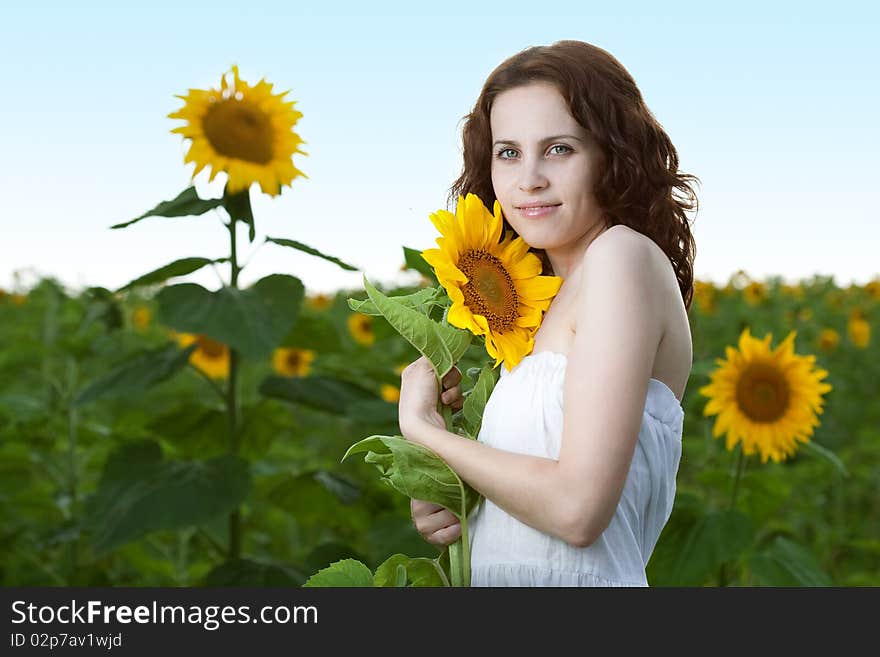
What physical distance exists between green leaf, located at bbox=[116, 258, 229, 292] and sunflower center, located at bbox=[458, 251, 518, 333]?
742 millimetres

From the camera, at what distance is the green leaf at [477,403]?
3.54 feet

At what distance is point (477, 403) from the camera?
1.08m

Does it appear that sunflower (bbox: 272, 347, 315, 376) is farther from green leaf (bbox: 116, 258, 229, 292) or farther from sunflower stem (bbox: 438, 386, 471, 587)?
sunflower stem (bbox: 438, 386, 471, 587)

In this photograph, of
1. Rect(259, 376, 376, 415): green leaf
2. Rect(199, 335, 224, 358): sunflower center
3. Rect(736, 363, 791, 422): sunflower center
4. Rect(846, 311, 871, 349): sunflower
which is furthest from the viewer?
Rect(846, 311, 871, 349): sunflower

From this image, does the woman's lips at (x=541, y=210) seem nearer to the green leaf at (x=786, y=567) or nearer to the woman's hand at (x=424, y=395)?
the woman's hand at (x=424, y=395)

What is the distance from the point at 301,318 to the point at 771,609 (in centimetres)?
111

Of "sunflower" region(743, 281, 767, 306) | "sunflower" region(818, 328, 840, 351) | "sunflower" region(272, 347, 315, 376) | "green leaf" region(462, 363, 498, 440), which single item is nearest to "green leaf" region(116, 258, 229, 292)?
"green leaf" region(462, 363, 498, 440)

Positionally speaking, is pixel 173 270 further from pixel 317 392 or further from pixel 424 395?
pixel 424 395

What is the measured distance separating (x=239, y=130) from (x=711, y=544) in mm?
1070

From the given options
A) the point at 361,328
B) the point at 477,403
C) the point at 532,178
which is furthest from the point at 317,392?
the point at 361,328

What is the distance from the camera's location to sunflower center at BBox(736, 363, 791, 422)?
190 cm

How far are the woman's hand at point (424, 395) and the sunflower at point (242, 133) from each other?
30.2 inches

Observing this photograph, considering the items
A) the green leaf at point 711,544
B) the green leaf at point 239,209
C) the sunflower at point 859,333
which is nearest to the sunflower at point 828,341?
the sunflower at point 859,333

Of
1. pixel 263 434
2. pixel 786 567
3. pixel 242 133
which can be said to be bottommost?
pixel 786 567
